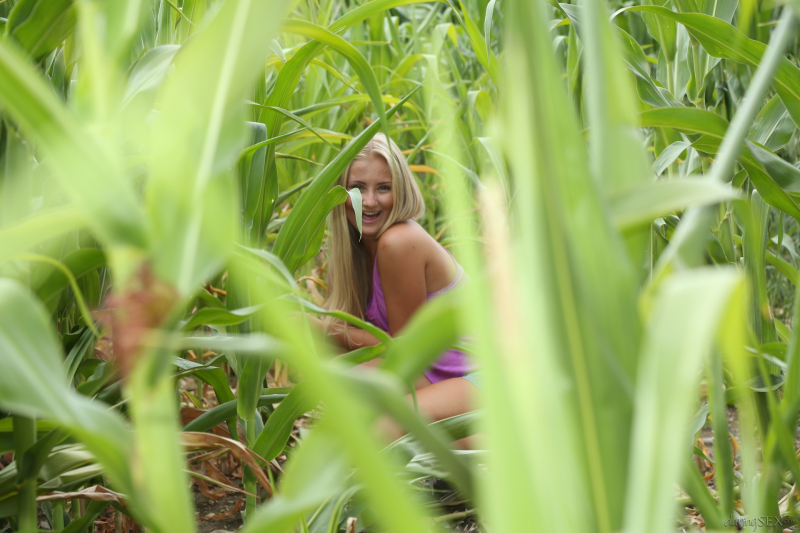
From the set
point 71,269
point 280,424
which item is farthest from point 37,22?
point 280,424

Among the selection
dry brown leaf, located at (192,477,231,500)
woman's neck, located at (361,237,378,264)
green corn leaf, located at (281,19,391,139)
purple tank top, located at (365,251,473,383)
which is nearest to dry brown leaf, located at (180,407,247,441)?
dry brown leaf, located at (192,477,231,500)

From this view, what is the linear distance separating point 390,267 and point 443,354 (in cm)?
30

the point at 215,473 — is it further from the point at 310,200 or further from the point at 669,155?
the point at 669,155

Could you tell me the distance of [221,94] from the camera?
0.23 m

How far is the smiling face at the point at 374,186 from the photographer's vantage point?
1.51m

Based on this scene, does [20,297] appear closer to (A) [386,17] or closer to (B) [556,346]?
(B) [556,346]

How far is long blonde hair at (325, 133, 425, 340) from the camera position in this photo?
1485mm

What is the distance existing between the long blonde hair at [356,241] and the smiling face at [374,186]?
0.05ft

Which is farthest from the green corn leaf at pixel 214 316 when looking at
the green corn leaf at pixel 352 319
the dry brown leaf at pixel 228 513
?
the dry brown leaf at pixel 228 513

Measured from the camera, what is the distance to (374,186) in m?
1.53

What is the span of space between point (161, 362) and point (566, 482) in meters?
0.16

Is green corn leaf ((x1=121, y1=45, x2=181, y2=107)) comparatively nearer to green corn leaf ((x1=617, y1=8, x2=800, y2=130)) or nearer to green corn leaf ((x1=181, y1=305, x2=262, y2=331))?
green corn leaf ((x1=181, y1=305, x2=262, y2=331))

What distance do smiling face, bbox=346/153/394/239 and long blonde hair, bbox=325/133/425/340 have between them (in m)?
0.02

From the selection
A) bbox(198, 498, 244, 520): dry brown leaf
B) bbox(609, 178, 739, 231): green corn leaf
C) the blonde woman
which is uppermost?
bbox(609, 178, 739, 231): green corn leaf
